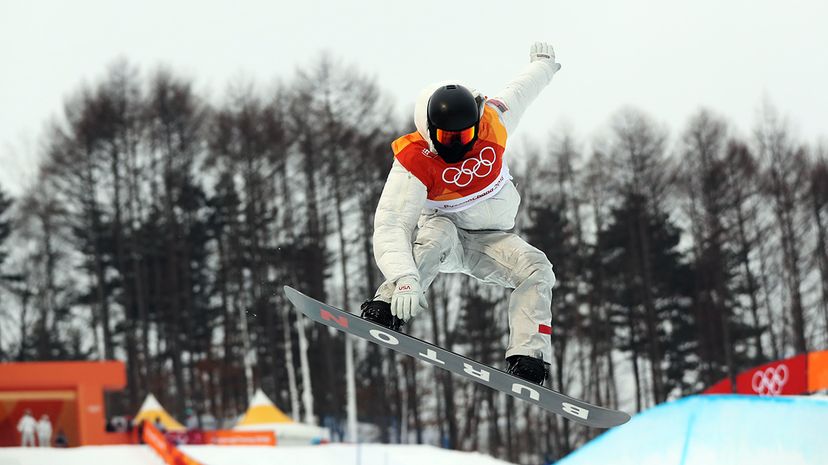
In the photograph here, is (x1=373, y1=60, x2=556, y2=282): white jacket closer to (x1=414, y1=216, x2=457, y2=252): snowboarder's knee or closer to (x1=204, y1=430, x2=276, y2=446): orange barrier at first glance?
(x1=414, y1=216, x2=457, y2=252): snowboarder's knee

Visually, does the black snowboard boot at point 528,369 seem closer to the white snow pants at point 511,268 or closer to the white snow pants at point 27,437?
the white snow pants at point 511,268

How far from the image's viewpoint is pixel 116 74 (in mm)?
32969

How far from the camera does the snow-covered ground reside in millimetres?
17797

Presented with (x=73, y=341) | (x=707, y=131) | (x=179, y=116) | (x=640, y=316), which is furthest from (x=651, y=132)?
(x=73, y=341)

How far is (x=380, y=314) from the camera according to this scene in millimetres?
5441

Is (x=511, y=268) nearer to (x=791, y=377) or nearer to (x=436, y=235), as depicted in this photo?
(x=436, y=235)

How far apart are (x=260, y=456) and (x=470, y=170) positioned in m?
14.6

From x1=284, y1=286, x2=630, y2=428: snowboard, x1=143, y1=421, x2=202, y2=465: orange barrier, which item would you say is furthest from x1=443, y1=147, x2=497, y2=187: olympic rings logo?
x1=143, y1=421, x2=202, y2=465: orange barrier

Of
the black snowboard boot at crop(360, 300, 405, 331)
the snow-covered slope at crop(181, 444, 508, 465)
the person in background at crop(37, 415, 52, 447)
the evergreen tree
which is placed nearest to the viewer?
the black snowboard boot at crop(360, 300, 405, 331)

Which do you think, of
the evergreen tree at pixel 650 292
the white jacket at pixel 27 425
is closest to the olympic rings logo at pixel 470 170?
the white jacket at pixel 27 425

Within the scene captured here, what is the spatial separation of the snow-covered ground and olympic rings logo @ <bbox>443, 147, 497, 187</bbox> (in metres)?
12.1

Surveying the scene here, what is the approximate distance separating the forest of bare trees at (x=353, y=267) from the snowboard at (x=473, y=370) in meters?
16.3

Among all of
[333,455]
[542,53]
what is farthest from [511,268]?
[333,455]

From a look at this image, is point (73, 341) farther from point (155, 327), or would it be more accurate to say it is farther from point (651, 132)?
point (651, 132)
